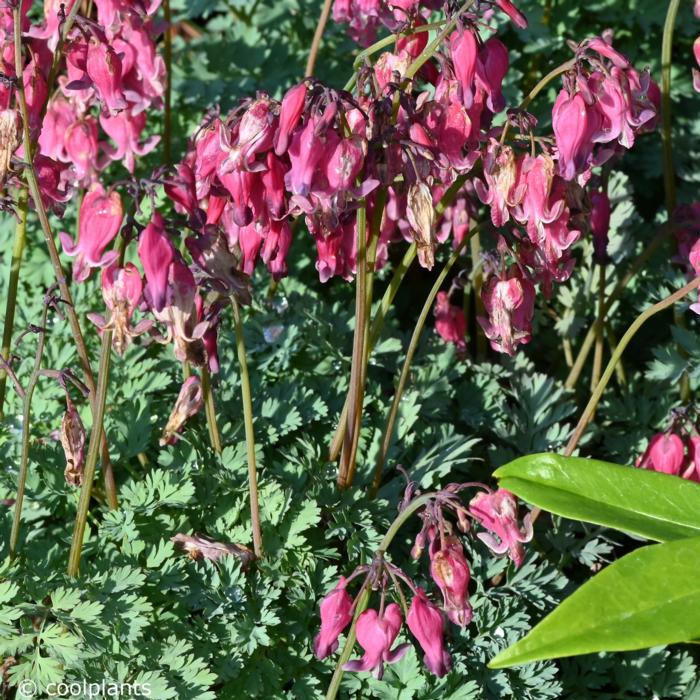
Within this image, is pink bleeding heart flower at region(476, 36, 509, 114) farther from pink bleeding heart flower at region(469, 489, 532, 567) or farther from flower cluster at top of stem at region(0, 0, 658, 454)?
pink bleeding heart flower at region(469, 489, 532, 567)

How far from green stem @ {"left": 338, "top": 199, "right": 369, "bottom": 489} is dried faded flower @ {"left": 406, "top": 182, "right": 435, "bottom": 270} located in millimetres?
95

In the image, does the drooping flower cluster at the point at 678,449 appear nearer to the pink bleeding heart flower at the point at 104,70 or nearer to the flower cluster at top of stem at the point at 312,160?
the flower cluster at top of stem at the point at 312,160

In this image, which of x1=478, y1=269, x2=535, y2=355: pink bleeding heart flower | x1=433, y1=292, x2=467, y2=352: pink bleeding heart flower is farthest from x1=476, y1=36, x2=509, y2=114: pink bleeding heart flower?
x1=433, y1=292, x2=467, y2=352: pink bleeding heart flower

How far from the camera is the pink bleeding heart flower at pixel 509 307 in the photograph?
2.04 meters

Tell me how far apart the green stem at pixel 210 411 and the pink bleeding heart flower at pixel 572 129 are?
87 centimetres

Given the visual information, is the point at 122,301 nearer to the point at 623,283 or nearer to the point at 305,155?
the point at 305,155

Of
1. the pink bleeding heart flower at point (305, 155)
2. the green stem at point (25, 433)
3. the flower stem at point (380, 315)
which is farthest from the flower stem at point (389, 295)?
the green stem at point (25, 433)

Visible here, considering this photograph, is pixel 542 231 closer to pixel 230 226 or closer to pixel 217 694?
pixel 230 226

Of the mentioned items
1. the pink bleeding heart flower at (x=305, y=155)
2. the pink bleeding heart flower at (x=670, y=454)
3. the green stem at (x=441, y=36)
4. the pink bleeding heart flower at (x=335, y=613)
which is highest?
the green stem at (x=441, y=36)

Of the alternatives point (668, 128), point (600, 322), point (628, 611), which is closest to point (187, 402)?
point (628, 611)

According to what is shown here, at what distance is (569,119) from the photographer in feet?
5.90

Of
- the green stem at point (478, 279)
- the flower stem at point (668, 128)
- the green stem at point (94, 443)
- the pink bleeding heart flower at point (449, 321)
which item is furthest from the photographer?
the pink bleeding heart flower at point (449, 321)

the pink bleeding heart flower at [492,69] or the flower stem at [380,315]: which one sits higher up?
the pink bleeding heart flower at [492,69]

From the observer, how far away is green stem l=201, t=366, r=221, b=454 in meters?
2.18
